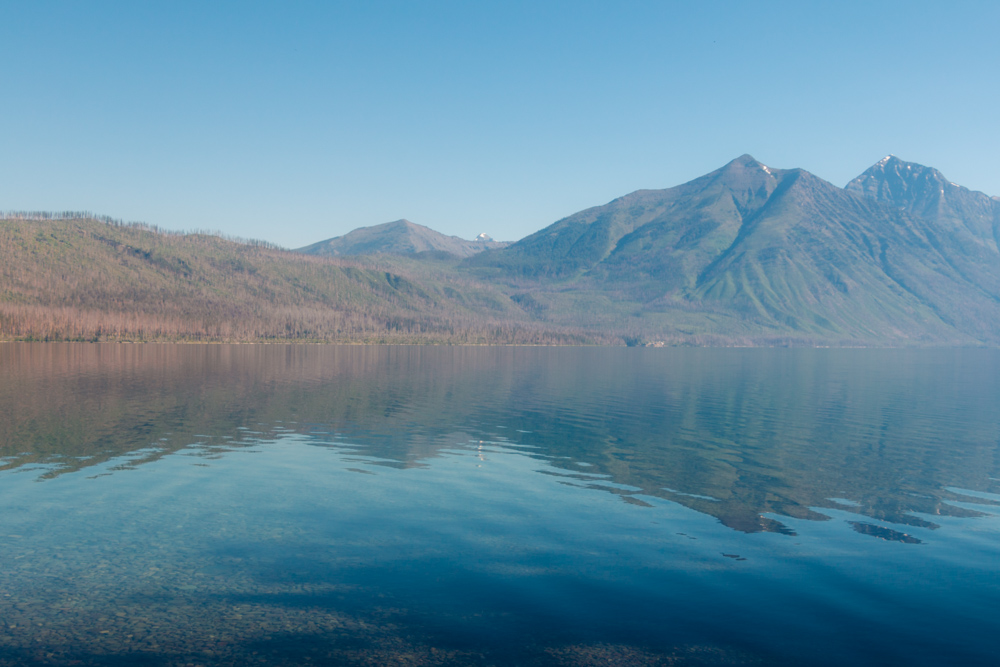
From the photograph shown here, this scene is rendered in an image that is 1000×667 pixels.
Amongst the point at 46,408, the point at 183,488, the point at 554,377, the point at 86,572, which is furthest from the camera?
the point at 554,377

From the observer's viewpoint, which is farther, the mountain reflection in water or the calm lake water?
the mountain reflection in water

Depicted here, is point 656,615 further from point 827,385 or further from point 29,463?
point 827,385

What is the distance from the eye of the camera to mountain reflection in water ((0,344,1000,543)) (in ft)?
133

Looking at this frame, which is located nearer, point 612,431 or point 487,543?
point 487,543

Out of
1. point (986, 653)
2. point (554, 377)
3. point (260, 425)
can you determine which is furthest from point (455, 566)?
point (554, 377)

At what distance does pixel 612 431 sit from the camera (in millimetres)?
63969

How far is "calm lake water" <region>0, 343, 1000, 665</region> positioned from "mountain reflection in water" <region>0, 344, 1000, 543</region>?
0.41m

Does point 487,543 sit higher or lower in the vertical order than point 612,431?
higher

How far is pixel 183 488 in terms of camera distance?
3734 centimetres

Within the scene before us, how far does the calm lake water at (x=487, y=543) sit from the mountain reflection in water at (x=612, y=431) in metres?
0.41

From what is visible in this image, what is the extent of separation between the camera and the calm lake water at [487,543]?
64.8 feet

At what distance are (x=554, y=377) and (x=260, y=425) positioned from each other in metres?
83.9

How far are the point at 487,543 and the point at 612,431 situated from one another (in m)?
36.9

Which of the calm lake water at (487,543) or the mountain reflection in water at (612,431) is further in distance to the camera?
the mountain reflection in water at (612,431)
